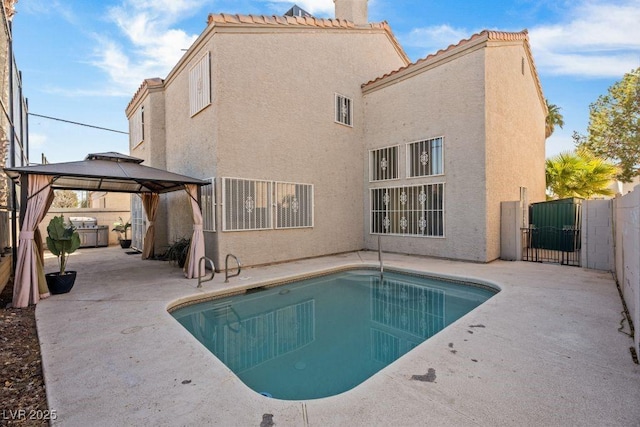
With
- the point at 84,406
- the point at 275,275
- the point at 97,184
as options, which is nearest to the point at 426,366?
the point at 84,406

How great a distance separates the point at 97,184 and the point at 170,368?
→ 8171mm

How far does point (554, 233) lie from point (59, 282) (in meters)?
13.9

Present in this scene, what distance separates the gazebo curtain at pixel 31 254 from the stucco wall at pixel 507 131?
35.0 feet

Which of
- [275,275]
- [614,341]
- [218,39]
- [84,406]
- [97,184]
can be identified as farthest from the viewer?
[97,184]

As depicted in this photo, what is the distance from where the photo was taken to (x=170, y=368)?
10.4ft

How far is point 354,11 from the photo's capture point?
1235cm

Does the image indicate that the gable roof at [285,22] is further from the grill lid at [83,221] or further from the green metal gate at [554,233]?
the grill lid at [83,221]

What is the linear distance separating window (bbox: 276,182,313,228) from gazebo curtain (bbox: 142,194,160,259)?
474 centimetres

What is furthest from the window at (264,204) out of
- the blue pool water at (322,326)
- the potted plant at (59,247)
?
the potted plant at (59,247)

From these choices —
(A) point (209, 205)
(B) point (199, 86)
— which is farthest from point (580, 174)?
(B) point (199, 86)

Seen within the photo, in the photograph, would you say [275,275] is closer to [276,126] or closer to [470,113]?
[276,126]

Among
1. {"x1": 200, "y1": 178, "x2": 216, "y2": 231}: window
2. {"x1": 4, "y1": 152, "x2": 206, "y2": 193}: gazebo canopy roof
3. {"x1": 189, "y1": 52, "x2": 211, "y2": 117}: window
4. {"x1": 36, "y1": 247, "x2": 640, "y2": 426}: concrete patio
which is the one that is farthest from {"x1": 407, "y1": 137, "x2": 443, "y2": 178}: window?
{"x1": 4, "y1": 152, "x2": 206, "y2": 193}: gazebo canopy roof

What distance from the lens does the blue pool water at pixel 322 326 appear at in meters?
3.62

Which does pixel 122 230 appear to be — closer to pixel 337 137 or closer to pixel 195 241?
pixel 195 241
